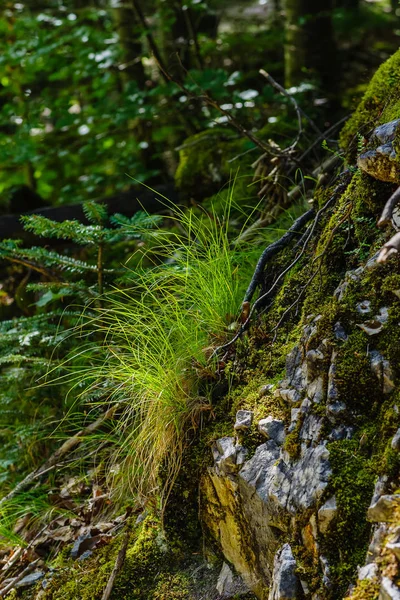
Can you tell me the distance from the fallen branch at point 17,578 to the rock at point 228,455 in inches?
44.9

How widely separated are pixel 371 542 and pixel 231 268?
60.4 inches

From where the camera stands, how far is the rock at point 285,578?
1688mm

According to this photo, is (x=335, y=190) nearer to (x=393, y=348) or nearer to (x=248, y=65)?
(x=393, y=348)

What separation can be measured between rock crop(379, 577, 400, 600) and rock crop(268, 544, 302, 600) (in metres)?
0.39

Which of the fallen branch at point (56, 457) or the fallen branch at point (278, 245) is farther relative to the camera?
the fallen branch at point (56, 457)

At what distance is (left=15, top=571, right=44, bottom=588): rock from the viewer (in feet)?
8.41

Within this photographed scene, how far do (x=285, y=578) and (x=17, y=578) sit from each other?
145cm

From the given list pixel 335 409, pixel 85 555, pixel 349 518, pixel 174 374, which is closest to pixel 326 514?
pixel 349 518

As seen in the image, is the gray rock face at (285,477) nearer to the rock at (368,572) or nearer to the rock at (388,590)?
the rock at (368,572)

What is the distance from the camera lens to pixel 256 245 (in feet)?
9.93

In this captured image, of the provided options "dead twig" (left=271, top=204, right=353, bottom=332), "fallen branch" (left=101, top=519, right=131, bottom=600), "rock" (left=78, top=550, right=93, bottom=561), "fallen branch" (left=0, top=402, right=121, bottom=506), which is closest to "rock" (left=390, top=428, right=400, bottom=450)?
"dead twig" (left=271, top=204, right=353, bottom=332)

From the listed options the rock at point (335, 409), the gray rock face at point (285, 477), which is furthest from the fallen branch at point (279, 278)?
the rock at point (335, 409)

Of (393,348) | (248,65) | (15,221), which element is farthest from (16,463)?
(248,65)

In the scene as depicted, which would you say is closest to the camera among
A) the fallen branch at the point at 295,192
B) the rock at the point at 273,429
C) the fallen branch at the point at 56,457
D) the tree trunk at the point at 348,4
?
the rock at the point at 273,429
